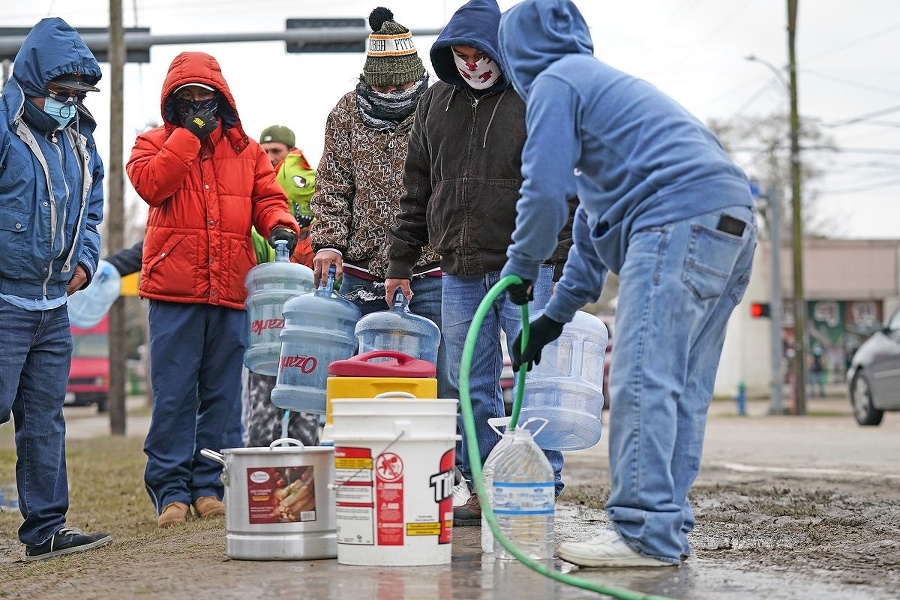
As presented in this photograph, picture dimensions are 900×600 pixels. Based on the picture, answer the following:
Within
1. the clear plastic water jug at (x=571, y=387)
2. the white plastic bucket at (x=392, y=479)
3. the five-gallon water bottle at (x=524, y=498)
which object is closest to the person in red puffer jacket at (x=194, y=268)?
the clear plastic water jug at (x=571, y=387)

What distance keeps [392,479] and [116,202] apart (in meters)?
17.4

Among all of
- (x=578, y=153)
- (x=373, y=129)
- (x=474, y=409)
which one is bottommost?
(x=474, y=409)

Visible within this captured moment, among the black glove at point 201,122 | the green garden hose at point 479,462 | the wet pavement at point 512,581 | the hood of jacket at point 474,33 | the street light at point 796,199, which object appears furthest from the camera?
the street light at point 796,199

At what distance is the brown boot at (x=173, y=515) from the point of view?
646cm

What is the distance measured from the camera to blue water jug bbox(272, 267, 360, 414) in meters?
6.20

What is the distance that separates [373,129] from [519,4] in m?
2.14

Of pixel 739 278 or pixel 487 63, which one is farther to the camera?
pixel 487 63

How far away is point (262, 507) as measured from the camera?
4.59m

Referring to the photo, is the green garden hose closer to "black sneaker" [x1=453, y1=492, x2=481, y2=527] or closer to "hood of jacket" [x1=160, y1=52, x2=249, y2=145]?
"black sneaker" [x1=453, y1=492, x2=481, y2=527]

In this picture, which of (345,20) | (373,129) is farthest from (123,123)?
(373,129)

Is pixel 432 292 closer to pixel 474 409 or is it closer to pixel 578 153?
pixel 474 409

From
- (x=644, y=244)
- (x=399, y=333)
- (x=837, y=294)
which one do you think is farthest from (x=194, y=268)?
(x=837, y=294)

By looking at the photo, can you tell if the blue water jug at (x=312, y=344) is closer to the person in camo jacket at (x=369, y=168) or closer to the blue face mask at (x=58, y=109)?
the person in camo jacket at (x=369, y=168)

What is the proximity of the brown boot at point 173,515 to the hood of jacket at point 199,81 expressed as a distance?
79.1 inches
